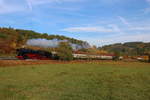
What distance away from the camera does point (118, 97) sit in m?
6.21

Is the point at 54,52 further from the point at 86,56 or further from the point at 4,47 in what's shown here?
the point at 4,47

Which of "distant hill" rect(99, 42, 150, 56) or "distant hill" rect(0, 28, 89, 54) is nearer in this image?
"distant hill" rect(0, 28, 89, 54)

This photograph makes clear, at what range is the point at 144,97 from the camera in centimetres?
625

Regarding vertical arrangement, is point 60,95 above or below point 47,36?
below

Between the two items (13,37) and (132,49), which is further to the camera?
(132,49)

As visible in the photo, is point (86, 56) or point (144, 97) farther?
point (86, 56)

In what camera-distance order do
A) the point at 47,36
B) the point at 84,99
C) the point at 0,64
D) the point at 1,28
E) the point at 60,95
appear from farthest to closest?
the point at 47,36 → the point at 1,28 → the point at 0,64 → the point at 60,95 → the point at 84,99

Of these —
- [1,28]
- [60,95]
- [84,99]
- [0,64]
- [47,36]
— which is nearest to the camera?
[84,99]

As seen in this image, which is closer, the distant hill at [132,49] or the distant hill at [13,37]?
the distant hill at [13,37]

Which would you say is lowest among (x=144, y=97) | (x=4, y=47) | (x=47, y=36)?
(x=144, y=97)

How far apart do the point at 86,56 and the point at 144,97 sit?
34.5 m

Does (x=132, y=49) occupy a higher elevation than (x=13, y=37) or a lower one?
lower

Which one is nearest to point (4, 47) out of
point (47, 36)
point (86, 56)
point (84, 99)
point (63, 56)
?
point (63, 56)

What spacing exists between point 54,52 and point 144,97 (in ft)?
96.7
